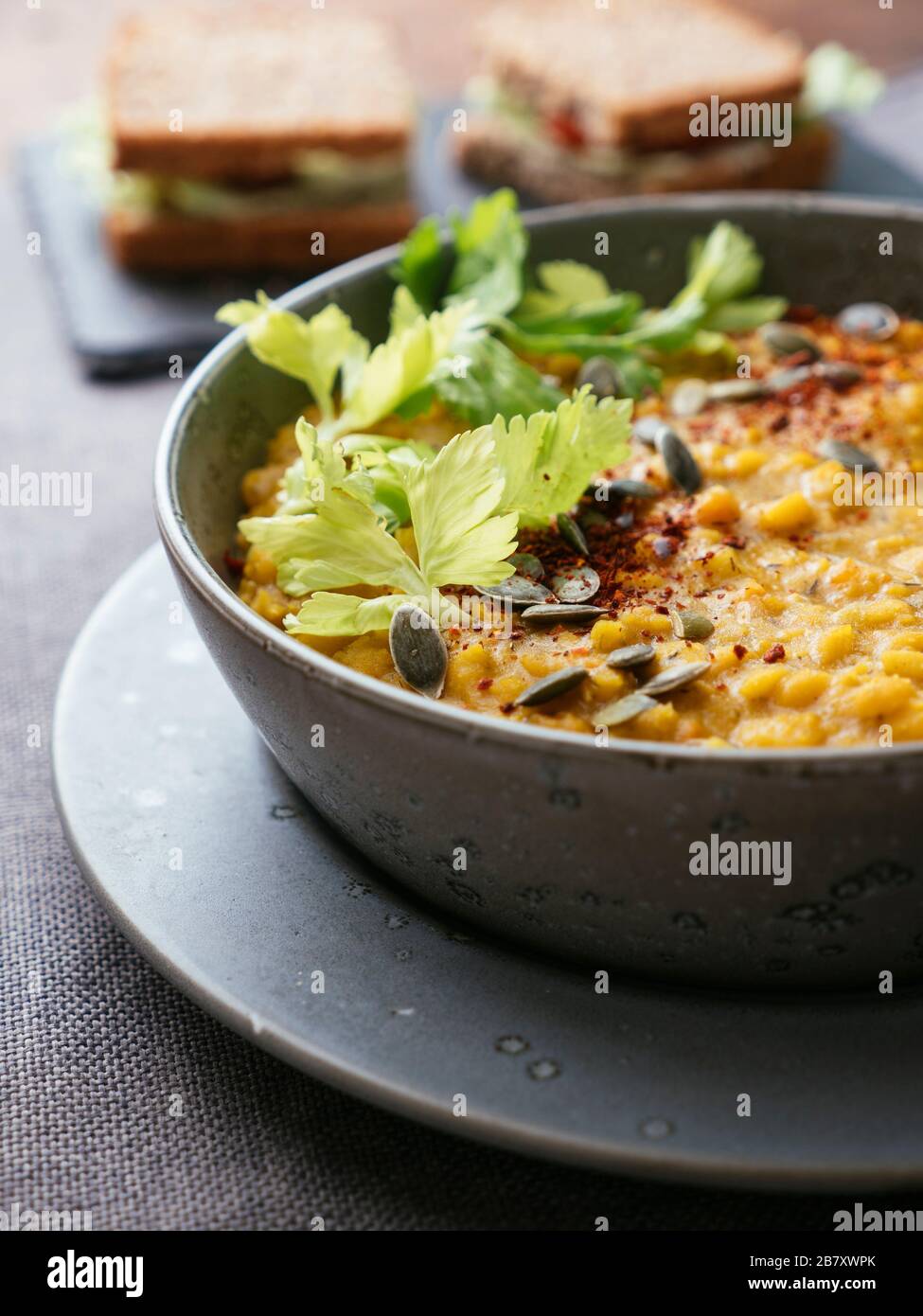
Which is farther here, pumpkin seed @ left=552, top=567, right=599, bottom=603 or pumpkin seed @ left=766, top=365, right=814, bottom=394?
pumpkin seed @ left=766, top=365, right=814, bottom=394

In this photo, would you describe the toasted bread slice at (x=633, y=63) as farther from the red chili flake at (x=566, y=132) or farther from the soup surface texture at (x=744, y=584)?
the soup surface texture at (x=744, y=584)

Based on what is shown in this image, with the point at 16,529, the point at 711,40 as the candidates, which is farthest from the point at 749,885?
the point at 711,40

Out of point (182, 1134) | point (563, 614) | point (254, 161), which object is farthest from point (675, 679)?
point (254, 161)

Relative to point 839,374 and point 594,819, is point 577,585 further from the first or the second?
point 839,374

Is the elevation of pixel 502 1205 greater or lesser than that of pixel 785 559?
lesser

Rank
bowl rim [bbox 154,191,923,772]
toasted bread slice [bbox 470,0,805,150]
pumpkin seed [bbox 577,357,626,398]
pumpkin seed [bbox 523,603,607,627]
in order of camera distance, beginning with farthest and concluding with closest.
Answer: toasted bread slice [bbox 470,0,805,150]
pumpkin seed [bbox 577,357,626,398]
pumpkin seed [bbox 523,603,607,627]
bowl rim [bbox 154,191,923,772]

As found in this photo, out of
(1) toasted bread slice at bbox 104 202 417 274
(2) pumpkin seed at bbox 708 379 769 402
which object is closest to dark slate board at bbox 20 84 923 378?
(1) toasted bread slice at bbox 104 202 417 274

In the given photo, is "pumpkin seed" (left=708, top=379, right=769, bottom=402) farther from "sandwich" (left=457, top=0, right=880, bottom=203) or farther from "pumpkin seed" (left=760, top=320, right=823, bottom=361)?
"sandwich" (left=457, top=0, right=880, bottom=203)

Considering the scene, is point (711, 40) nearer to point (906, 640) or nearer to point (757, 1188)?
point (906, 640)
